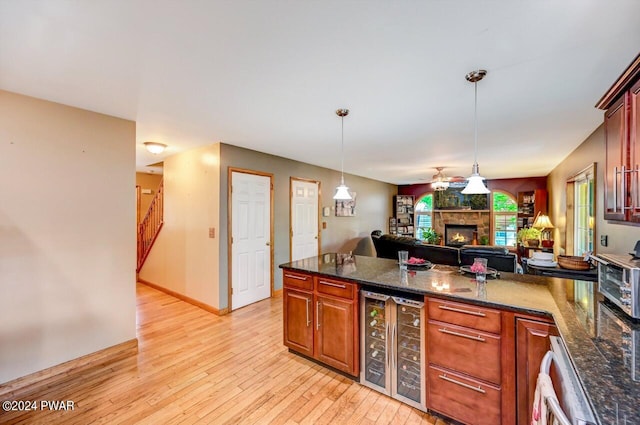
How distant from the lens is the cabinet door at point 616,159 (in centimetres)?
158

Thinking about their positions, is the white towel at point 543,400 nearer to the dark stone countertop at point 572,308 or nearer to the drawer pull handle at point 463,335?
the dark stone countertop at point 572,308

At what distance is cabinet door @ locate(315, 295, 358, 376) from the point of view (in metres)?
2.26

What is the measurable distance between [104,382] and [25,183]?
1.85 metres

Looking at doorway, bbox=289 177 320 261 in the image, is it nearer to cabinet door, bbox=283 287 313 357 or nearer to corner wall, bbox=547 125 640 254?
cabinet door, bbox=283 287 313 357

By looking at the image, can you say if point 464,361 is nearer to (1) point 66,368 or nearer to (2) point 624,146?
(2) point 624,146

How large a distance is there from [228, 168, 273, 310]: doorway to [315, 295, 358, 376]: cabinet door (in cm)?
197

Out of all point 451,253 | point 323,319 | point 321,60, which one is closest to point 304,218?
point 451,253

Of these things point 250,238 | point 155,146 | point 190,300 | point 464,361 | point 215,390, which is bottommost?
point 215,390

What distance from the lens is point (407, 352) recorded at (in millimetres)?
2100

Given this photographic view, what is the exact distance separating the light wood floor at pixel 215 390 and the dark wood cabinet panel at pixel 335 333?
0.19 meters

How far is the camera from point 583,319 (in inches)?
55.8

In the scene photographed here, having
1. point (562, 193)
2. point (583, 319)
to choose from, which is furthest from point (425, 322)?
point (562, 193)

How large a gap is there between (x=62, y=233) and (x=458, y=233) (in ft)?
29.6

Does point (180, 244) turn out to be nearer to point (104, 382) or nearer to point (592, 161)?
point (104, 382)
